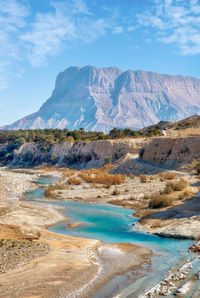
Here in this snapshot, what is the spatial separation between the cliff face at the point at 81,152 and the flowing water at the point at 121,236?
31660mm

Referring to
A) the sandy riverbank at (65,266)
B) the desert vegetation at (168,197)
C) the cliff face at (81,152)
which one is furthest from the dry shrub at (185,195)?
the cliff face at (81,152)

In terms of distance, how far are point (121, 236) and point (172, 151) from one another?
3040 centimetres

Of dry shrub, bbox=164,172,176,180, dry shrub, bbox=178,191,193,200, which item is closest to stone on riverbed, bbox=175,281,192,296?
dry shrub, bbox=178,191,193,200

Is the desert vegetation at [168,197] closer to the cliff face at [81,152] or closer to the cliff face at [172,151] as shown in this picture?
the cliff face at [172,151]

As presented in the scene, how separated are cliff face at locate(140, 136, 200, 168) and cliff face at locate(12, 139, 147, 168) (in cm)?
886

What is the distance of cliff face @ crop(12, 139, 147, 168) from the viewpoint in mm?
59156

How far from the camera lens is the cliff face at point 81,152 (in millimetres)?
59156

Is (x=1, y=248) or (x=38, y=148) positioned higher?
(x=38, y=148)

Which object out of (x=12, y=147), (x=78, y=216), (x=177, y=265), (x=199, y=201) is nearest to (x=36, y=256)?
(x=177, y=265)

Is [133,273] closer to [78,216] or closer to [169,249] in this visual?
[169,249]

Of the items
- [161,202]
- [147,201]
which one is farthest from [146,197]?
[161,202]

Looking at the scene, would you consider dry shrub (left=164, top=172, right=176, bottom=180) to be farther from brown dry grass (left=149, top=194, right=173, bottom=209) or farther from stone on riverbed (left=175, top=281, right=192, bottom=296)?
stone on riverbed (left=175, top=281, right=192, bottom=296)

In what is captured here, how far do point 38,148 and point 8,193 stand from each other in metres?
55.4

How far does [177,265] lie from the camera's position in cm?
1177
